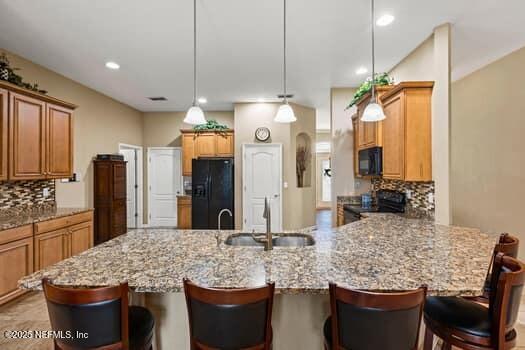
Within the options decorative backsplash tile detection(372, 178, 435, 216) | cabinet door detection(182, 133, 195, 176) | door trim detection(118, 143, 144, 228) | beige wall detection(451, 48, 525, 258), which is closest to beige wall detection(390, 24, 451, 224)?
decorative backsplash tile detection(372, 178, 435, 216)

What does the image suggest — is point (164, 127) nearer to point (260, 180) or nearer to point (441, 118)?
point (260, 180)

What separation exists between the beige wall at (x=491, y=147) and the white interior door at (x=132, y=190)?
21.1 feet

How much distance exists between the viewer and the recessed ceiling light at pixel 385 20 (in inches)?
106

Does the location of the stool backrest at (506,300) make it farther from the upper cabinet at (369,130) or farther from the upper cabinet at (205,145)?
the upper cabinet at (205,145)

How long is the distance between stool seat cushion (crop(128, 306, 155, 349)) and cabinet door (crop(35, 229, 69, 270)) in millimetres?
2271

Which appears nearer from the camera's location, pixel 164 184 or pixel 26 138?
pixel 26 138

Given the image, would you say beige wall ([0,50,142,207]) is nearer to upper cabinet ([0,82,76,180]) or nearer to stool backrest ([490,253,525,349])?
upper cabinet ([0,82,76,180])

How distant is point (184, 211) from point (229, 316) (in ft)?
17.1

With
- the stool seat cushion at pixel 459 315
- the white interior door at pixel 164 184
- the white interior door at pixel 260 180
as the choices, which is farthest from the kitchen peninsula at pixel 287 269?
the white interior door at pixel 164 184

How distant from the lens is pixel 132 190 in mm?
6578

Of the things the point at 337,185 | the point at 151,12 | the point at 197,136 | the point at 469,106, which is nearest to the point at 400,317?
the point at 151,12

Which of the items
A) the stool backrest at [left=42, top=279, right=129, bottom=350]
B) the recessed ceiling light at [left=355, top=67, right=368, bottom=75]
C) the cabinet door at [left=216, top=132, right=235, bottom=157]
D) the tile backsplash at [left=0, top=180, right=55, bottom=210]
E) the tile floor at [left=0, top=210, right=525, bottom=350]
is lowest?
the tile floor at [left=0, top=210, right=525, bottom=350]

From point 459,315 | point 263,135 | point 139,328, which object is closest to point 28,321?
point 139,328

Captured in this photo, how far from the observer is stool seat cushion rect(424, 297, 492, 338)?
137 cm
